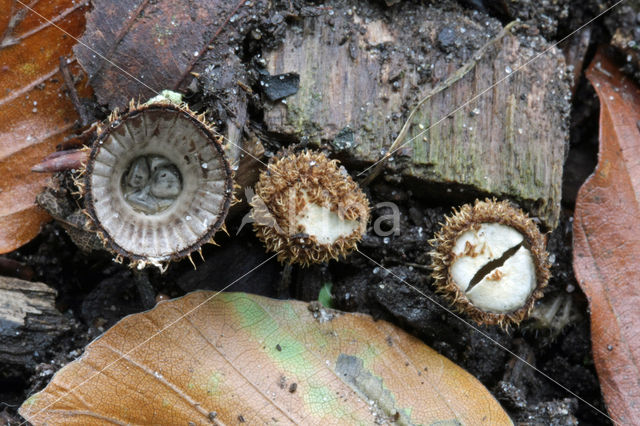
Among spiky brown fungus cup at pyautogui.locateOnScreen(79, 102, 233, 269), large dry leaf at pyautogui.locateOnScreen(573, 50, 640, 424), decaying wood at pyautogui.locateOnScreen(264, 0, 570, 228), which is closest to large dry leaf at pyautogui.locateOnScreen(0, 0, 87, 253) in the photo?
spiky brown fungus cup at pyautogui.locateOnScreen(79, 102, 233, 269)

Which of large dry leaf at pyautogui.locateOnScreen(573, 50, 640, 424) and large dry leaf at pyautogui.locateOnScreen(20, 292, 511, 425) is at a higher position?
large dry leaf at pyautogui.locateOnScreen(573, 50, 640, 424)

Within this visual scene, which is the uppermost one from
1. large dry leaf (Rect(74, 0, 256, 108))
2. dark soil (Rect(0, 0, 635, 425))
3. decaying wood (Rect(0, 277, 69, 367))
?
large dry leaf (Rect(74, 0, 256, 108))

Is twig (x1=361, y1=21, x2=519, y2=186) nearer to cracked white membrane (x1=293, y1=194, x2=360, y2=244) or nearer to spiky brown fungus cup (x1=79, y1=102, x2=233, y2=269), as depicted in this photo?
cracked white membrane (x1=293, y1=194, x2=360, y2=244)

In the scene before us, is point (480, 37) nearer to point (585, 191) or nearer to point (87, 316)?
point (585, 191)

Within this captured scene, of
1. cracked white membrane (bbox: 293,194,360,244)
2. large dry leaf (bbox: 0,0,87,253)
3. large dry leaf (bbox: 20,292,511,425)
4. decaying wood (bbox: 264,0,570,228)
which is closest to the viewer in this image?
large dry leaf (bbox: 20,292,511,425)

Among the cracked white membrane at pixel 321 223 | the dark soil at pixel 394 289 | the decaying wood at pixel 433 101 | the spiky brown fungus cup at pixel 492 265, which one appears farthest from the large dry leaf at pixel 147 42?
the spiky brown fungus cup at pixel 492 265
